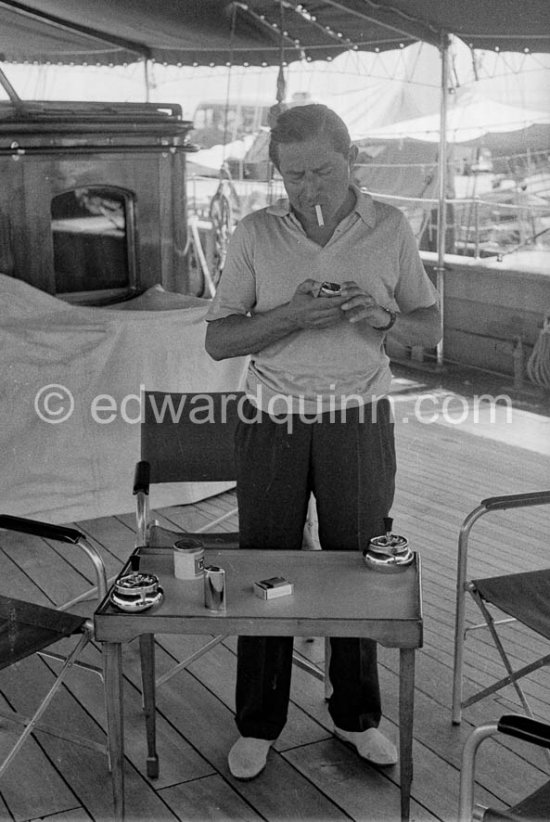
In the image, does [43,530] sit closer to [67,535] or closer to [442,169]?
[67,535]

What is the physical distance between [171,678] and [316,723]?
476mm

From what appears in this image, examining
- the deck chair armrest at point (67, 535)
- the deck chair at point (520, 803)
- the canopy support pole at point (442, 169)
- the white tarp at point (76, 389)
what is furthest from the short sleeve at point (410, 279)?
the canopy support pole at point (442, 169)

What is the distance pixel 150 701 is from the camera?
2.39m

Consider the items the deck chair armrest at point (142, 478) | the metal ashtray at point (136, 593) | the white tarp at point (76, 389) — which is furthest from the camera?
the white tarp at point (76, 389)

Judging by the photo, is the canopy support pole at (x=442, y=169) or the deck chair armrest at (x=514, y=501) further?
the canopy support pole at (x=442, y=169)

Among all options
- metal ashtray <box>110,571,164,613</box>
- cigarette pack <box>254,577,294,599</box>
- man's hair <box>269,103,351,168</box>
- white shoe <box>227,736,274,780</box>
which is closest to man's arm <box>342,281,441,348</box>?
man's hair <box>269,103,351,168</box>

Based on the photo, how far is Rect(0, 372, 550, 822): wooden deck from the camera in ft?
7.52

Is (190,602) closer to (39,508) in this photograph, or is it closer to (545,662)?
(545,662)

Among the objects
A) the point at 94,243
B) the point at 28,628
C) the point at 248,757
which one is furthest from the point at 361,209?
the point at 94,243

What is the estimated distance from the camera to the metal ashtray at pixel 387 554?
7.13 feet

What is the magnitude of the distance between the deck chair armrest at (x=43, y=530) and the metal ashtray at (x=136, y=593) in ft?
1.01

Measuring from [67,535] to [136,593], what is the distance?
386mm

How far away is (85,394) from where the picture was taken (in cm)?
421

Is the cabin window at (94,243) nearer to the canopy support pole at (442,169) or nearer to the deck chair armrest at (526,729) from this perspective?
the canopy support pole at (442,169)
